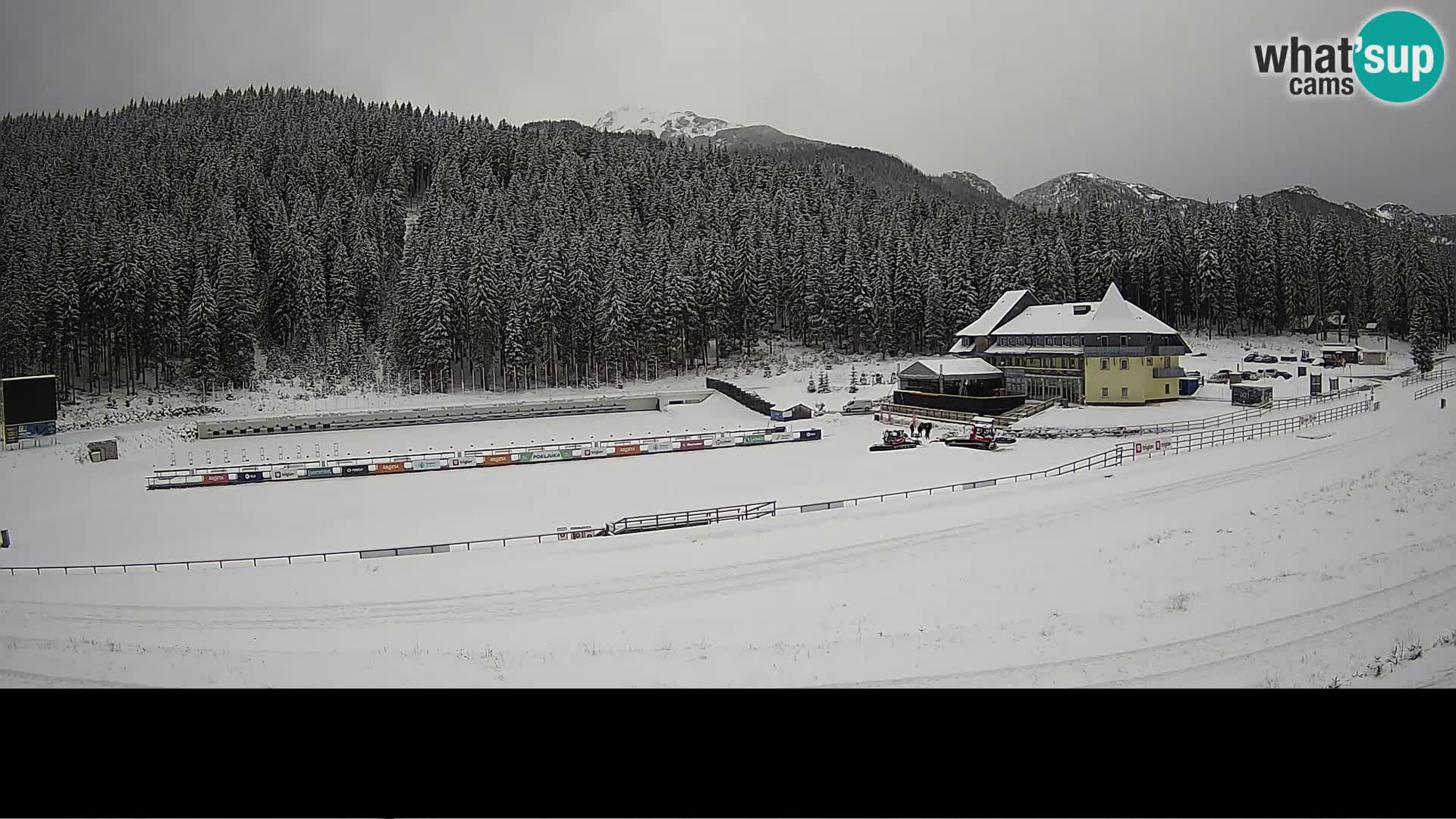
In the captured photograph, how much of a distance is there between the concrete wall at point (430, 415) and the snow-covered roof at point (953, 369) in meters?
10.3

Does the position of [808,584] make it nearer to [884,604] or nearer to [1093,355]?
[884,604]

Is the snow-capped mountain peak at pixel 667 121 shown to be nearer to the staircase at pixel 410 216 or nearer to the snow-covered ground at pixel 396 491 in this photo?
the snow-covered ground at pixel 396 491

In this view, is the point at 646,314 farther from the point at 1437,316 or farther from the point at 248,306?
the point at 1437,316

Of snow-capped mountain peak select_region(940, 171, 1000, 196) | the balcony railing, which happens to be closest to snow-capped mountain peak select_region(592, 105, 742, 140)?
snow-capped mountain peak select_region(940, 171, 1000, 196)

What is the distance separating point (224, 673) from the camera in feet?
10.9

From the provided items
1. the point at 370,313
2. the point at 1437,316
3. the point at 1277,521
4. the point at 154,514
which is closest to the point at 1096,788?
the point at 1277,521

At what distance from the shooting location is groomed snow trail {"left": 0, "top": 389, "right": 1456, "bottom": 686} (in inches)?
133

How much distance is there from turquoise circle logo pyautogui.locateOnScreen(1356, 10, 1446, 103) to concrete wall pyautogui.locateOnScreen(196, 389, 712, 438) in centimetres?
2545

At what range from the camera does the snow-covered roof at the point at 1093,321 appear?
24500 mm

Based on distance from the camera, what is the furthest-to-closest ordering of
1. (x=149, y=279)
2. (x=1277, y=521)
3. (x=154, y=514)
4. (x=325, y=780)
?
1. (x=149, y=279)
2. (x=154, y=514)
3. (x=1277, y=521)
4. (x=325, y=780)

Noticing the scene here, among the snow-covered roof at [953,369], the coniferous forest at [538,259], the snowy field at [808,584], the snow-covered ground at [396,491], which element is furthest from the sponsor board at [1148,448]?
the snow-covered roof at [953,369]

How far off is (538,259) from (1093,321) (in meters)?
24.3

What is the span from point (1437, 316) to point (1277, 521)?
333 cm

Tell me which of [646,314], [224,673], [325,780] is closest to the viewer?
[325,780]
